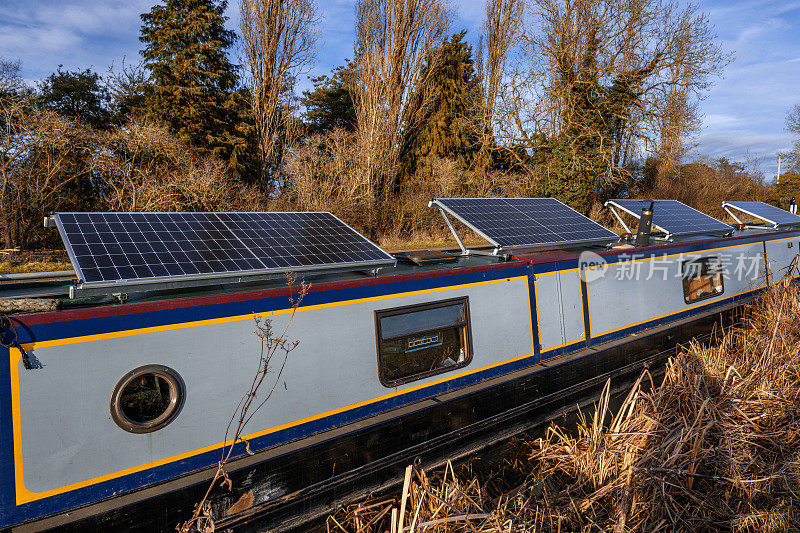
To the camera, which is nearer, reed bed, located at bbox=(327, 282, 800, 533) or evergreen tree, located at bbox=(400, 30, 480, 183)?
reed bed, located at bbox=(327, 282, 800, 533)

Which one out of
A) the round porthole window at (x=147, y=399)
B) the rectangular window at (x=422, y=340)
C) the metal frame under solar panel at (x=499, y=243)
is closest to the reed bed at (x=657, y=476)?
the rectangular window at (x=422, y=340)

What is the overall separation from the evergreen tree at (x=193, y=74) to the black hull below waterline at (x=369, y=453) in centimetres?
1358

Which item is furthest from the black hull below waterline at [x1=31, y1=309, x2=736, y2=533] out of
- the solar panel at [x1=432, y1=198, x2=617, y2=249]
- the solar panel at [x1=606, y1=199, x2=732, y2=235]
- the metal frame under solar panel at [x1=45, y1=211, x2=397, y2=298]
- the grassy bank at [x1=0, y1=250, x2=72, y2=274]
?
the grassy bank at [x1=0, y1=250, x2=72, y2=274]

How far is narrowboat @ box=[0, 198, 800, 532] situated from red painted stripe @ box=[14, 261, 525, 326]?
0.01 m

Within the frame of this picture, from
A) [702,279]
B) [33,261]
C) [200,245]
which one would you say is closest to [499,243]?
[200,245]

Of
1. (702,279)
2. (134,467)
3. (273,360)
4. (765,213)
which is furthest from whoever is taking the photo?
(765,213)

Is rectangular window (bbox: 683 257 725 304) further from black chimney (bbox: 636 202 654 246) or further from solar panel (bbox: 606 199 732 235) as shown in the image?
black chimney (bbox: 636 202 654 246)

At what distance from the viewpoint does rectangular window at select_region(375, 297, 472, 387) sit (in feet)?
10.8

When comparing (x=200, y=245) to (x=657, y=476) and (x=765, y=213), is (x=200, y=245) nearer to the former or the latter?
(x=657, y=476)

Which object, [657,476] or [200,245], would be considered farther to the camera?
[200,245]

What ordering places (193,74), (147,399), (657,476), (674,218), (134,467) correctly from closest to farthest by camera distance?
(134,467) → (147,399) → (657,476) → (674,218) → (193,74)

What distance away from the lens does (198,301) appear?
257 cm

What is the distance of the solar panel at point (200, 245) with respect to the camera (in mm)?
2699

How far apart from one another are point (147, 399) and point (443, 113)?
61.5ft
